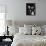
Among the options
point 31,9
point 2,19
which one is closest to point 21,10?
point 31,9

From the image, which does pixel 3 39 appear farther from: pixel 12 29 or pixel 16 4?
pixel 16 4

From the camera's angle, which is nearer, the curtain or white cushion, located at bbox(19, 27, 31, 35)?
white cushion, located at bbox(19, 27, 31, 35)

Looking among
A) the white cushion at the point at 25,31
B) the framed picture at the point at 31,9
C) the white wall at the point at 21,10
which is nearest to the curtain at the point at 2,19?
the white wall at the point at 21,10

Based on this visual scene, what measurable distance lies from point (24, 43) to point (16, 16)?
2.16m

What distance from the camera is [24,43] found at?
2.77m

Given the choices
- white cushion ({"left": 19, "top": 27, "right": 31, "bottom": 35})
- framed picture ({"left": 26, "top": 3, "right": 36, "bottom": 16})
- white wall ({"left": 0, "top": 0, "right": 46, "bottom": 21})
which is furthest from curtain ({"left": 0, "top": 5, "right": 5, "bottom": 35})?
framed picture ({"left": 26, "top": 3, "right": 36, "bottom": 16})

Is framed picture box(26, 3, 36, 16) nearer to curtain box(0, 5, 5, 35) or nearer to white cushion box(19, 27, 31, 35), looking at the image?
white cushion box(19, 27, 31, 35)

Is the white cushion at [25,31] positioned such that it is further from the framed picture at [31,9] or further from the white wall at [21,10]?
the framed picture at [31,9]

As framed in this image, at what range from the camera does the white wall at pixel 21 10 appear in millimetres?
4750

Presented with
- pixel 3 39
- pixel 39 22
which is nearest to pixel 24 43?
pixel 3 39

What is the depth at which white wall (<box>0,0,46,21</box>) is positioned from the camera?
187 inches

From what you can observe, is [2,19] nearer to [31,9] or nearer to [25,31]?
[25,31]

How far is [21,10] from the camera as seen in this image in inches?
188

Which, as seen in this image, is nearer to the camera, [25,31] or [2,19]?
[25,31]
